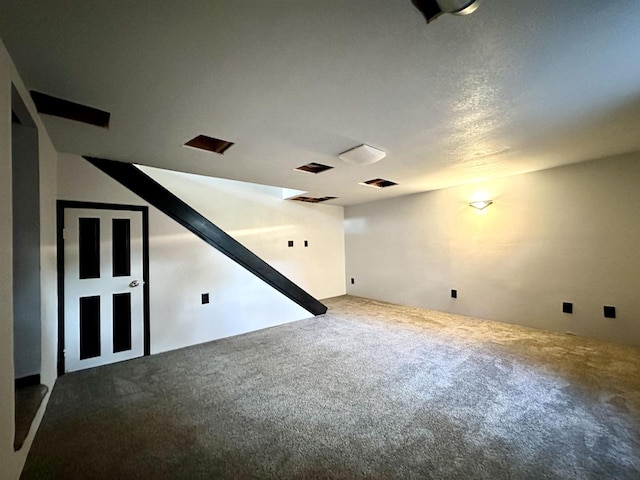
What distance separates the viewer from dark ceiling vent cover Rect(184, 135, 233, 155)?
2543 millimetres

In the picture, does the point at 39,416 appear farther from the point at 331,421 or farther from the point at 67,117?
the point at 67,117

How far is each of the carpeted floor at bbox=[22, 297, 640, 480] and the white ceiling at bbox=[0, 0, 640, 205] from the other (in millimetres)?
2195

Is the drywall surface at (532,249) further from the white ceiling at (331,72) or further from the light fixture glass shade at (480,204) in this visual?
the white ceiling at (331,72)

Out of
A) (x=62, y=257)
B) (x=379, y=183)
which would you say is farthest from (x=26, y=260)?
(x=379, y=183)

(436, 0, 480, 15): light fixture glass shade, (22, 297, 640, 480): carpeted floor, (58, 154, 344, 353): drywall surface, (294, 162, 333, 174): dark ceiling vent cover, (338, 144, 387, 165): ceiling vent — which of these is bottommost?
(22, 297, 640, 480): carpeted floor

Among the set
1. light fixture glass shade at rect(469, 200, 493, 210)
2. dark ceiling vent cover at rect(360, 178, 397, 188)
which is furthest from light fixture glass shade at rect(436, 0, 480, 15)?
light fixture glass shade at rect(469, 200, 493, 210)

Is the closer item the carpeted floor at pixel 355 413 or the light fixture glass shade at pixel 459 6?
the light fixture glass shade at pixel 459 6

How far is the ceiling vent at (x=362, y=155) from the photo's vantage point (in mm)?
2570

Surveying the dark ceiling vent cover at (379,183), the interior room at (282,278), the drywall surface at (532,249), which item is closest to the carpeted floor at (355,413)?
the interior room at (282,278)

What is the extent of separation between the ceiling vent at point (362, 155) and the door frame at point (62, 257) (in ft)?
7.94

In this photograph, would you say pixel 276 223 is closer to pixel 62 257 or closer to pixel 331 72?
pixel 62 257

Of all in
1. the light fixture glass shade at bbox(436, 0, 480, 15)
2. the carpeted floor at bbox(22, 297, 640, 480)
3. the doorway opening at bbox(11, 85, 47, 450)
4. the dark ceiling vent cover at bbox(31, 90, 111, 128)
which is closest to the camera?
the light fixture glass shade at bbox(436, 0, 480, 15)

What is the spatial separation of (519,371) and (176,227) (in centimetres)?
404

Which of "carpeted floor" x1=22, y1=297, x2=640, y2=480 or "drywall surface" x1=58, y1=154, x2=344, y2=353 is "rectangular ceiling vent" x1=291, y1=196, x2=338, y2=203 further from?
"carpeted floor" x1=22, y1=297, x2=640, y2=480
